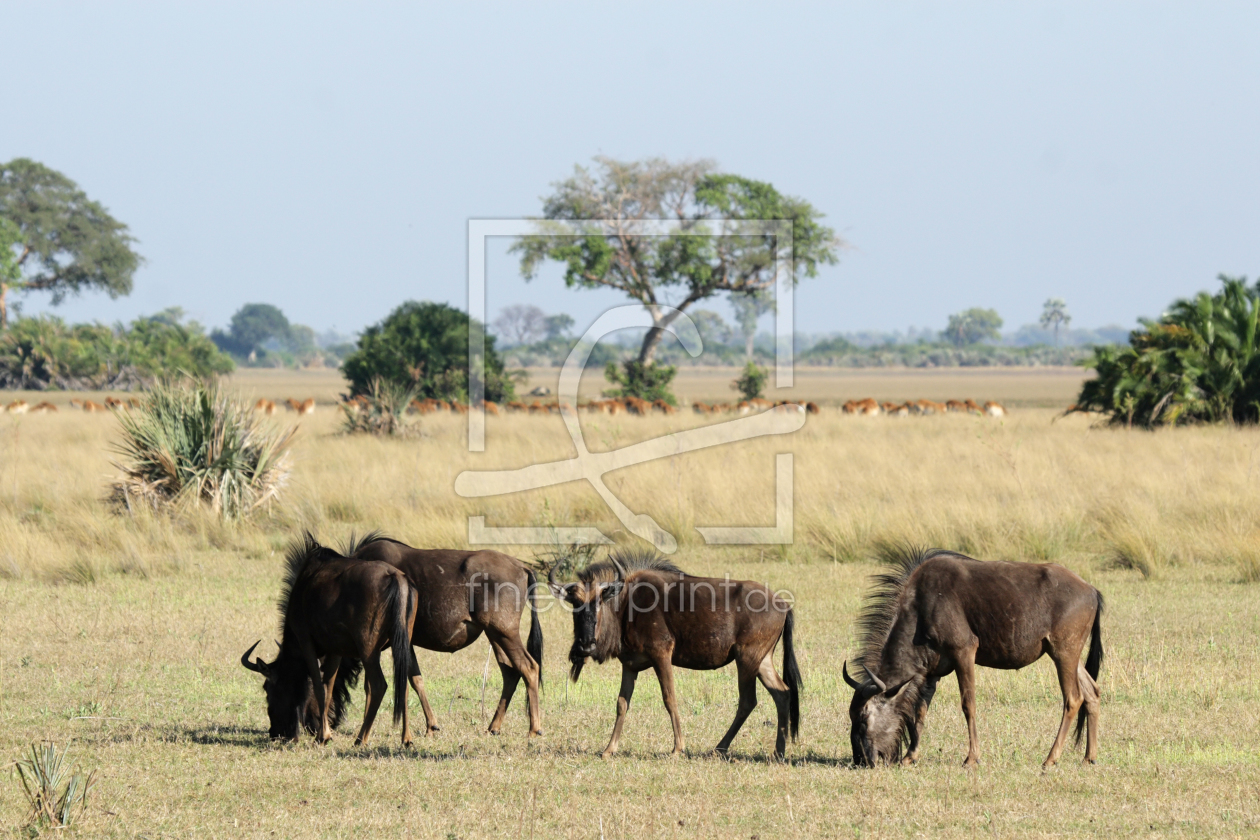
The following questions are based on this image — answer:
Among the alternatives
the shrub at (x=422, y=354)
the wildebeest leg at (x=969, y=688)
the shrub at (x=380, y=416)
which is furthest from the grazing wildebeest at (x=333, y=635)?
the shrub at (x=422, y=354)

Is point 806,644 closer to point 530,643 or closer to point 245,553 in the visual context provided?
point 530,643

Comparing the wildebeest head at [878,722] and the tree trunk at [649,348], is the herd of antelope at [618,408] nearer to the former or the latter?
the tree trunk at [649,348]

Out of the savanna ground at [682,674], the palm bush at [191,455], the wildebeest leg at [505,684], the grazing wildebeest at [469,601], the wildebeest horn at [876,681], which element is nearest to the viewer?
the savanna ground at [682,674]

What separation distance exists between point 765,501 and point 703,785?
10.2 m

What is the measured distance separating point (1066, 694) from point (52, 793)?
488 cm

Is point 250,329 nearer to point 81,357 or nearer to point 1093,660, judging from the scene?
point 81,357

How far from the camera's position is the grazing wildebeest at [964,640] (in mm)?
6188

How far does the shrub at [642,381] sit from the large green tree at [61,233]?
4701 cm

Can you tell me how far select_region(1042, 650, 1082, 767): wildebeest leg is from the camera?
6.29 m

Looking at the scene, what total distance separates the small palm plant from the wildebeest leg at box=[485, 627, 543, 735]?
7.49ft

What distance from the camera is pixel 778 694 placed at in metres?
6.66

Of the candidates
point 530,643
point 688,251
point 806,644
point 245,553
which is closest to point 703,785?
point 530,643

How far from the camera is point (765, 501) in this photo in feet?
53.2

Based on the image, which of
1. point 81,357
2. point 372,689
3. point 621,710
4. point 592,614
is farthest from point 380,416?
point 81,357
